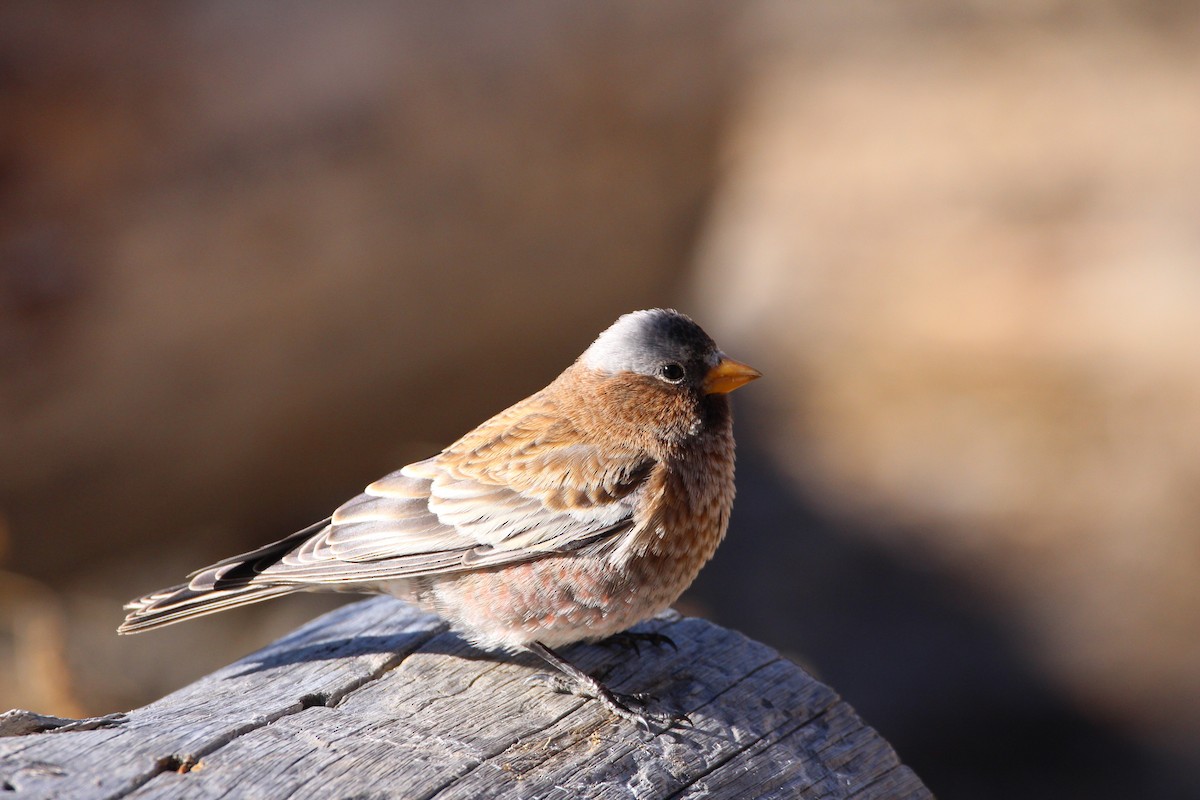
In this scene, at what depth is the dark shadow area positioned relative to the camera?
6.23 meters

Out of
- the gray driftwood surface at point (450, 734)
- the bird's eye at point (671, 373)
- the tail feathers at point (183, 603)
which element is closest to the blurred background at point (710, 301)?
the tail feathers at point (183, 603)

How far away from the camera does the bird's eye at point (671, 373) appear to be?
4.03 metres

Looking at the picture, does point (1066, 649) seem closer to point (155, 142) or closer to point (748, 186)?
point (748, 186)

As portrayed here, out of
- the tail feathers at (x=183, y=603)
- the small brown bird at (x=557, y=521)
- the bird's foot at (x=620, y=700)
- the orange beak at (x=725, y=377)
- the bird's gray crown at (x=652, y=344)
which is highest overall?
the bird's gray crown at (x=652, y=344)

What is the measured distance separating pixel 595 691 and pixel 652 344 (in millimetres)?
1211

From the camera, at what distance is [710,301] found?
8398mm

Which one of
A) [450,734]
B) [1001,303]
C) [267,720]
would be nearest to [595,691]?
[450,734]

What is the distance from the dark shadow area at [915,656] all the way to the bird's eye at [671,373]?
3162 mm

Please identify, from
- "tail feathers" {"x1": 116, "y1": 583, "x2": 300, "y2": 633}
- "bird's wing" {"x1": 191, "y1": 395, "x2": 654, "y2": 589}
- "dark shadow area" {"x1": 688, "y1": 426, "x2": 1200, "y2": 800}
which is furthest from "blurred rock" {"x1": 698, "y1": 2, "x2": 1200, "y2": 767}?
"tail feathers" {"x1": 116, "y1": 583, "x2": 300, "y2": 633}

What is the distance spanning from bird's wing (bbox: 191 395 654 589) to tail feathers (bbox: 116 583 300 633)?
0.04 metres

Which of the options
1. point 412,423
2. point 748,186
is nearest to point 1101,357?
point 748,186

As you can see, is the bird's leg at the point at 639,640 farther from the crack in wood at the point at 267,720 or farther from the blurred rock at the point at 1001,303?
the blurred rock at the point at 1001,303

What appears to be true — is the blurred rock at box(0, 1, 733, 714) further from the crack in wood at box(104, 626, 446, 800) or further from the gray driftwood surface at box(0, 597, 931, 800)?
the crack in wood at box(104, 626, 446, 800)

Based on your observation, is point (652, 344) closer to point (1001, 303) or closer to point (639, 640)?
point (639, 640)
